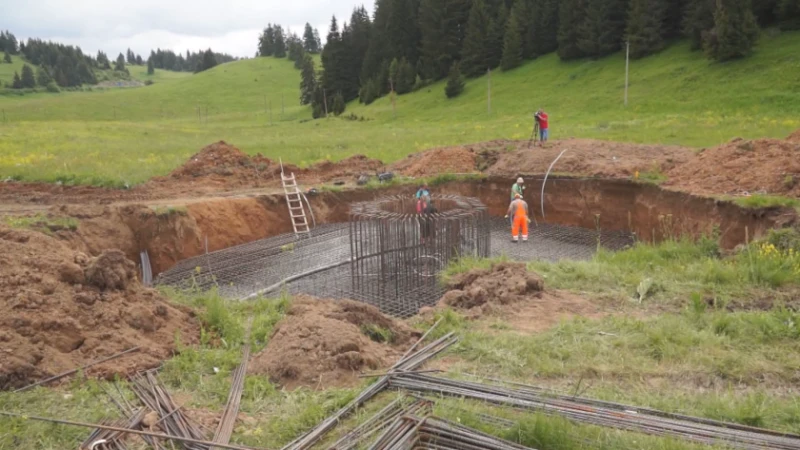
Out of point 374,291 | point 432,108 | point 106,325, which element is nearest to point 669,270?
point 374,291

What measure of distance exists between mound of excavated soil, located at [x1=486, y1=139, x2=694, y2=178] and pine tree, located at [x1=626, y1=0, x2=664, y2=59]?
59.8 feet

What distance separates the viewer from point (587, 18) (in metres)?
34.3

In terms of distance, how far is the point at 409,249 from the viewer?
10055 mm

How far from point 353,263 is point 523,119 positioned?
18977mm

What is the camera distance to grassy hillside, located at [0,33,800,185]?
1756 centimetres

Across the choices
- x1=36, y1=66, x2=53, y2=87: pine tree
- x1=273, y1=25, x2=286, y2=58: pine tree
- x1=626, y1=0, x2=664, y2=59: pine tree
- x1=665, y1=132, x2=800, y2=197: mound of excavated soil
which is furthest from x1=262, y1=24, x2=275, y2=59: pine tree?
x1=665, y1=132, x2=800, y2=197: mound of excavated soil

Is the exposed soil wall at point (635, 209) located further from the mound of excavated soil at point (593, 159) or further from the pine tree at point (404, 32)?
the pine tree at point (404, 32)

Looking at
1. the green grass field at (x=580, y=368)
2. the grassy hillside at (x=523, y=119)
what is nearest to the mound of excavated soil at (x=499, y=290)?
the green grass field at (x=580, y=368)

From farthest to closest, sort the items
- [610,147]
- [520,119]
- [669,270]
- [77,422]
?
Result: [520,119] → [610,147] → [669,270] → [77,422]

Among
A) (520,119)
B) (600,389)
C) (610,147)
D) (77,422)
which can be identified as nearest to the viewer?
(77,422)

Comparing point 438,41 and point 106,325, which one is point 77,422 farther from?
point 438,41

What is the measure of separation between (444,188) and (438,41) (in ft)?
105

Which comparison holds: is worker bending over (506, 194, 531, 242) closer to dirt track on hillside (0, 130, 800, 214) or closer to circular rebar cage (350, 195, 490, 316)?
circular rebar cage (350, 195, 490, 316)

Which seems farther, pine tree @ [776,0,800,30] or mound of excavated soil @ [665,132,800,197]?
pine tree @ [776,0,800,30]
